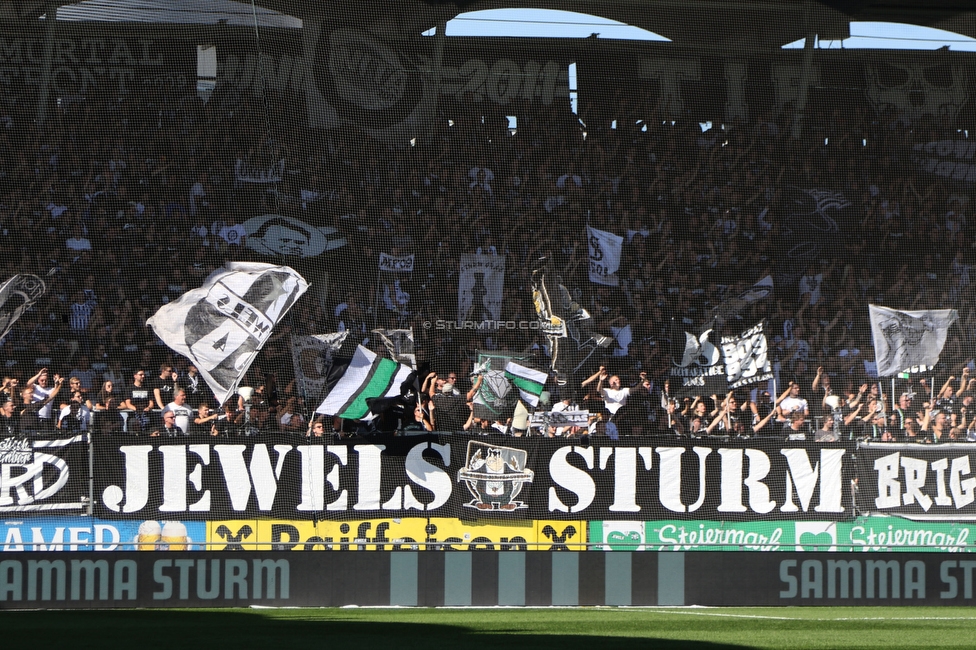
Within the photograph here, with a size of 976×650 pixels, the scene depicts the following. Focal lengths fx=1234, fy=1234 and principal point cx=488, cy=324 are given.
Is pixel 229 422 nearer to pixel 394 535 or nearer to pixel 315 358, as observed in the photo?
pixel 315 358

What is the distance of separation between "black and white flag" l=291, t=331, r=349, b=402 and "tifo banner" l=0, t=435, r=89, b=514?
7.18ft

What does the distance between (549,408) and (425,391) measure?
1.31 meters

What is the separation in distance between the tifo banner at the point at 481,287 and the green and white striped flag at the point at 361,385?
1050 millimetres

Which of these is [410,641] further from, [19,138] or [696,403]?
[19,138]

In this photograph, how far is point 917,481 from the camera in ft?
40.7

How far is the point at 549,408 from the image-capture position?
41.9 ft

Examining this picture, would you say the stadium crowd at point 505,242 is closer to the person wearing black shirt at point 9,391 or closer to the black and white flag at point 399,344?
the person wearing black shirt at point 9,391

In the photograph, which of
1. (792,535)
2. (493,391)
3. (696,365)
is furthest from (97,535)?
(792,535)

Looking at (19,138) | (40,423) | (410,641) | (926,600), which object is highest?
(19,138)

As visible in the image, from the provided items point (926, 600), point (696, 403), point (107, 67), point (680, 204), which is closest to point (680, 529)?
point (696, 403)

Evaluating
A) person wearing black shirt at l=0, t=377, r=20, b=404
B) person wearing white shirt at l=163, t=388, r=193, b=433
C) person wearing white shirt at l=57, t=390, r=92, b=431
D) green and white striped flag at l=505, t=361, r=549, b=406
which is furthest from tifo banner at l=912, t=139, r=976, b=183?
person wearing black shirt at l=0, t=377, r=20, b=404

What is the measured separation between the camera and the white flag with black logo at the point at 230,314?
12.7 metres

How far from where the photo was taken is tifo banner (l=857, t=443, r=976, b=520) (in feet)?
40.4

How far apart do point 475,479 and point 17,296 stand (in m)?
5.09
